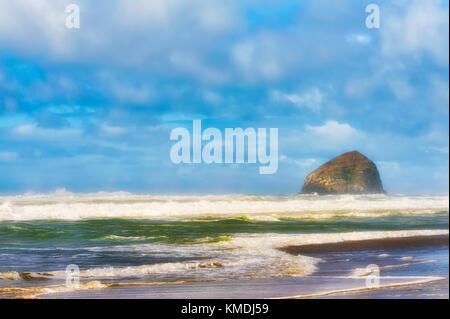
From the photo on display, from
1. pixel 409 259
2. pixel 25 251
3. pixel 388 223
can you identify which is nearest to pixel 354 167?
pixel 388 223

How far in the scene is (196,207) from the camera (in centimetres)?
1848

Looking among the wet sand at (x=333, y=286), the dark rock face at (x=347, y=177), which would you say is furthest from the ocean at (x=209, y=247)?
the dark rock face at (x=347, y=177)

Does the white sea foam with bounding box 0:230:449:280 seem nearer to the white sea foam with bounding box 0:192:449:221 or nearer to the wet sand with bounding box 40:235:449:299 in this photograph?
the wet sand with bounding box 40:235:449:299

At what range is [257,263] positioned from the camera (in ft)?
31.8

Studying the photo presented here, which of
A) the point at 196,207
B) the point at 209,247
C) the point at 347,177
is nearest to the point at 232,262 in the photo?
the point at 209,247

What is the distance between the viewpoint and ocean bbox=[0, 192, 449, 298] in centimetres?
760

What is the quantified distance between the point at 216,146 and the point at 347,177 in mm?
19899

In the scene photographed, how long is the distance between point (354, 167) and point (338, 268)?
19.0 m

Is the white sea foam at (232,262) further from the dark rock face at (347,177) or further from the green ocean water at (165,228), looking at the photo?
the dark rock face at (347,177)

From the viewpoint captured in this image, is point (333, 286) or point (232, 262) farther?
point (232, 262)

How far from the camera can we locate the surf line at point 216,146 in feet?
37.2

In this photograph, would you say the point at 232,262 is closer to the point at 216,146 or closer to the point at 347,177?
→ the point at 216,146

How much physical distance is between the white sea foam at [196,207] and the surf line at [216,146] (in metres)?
3.76
